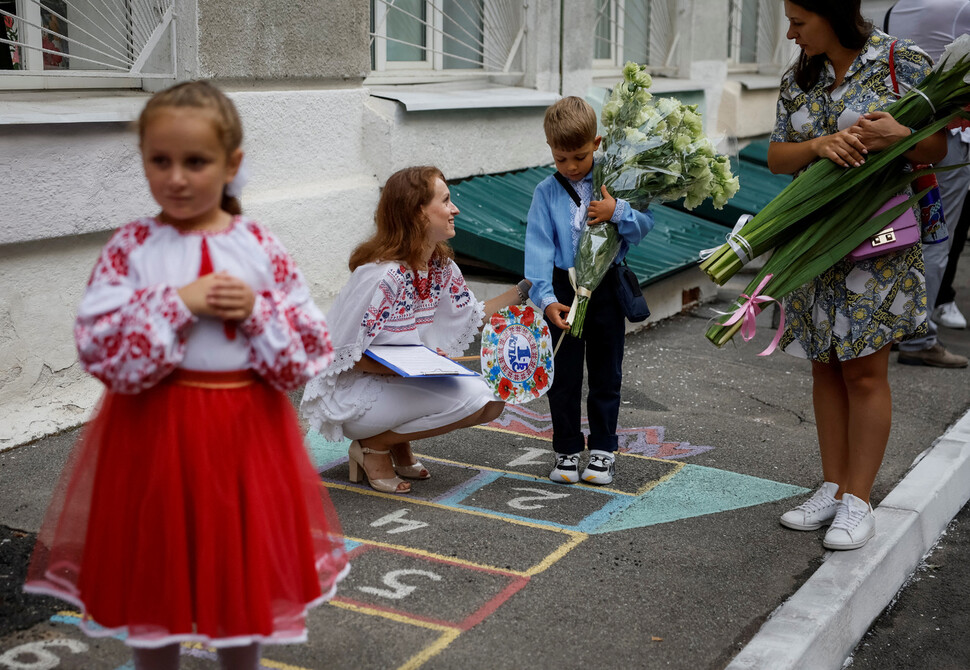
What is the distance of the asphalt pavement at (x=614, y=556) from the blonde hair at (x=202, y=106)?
1489 millimetres

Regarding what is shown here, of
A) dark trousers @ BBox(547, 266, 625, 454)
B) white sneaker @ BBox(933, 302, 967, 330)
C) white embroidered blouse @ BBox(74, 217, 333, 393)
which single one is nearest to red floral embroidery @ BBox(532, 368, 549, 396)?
dark trousers @ BBox(547, 266, 625, 454)

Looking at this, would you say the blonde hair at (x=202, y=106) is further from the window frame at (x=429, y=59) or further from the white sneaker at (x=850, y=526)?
the window frame at (x=429, y=59)

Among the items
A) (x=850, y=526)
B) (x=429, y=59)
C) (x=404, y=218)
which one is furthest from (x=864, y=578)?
(x=429, y=59)

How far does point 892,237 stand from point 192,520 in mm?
2645

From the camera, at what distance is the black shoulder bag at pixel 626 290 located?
14.9 feet

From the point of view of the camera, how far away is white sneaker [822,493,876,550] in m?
4.12

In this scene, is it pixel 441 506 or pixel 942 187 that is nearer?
pixel 441 506

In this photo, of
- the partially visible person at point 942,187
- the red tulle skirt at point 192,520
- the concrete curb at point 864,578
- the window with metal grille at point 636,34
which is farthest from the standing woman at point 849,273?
the window with metal grille at point 636,34

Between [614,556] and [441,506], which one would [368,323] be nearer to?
[441,506]

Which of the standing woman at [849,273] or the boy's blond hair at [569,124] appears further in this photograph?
the boy's blond hair at [569,124]

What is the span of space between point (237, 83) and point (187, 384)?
3.97 m

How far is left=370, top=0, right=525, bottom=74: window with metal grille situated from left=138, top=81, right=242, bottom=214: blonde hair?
17.7 feet

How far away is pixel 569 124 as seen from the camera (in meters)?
4.32

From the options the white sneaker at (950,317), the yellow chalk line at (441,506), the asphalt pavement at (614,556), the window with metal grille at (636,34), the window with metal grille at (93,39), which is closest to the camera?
the asphalt pavement at (614,556)
